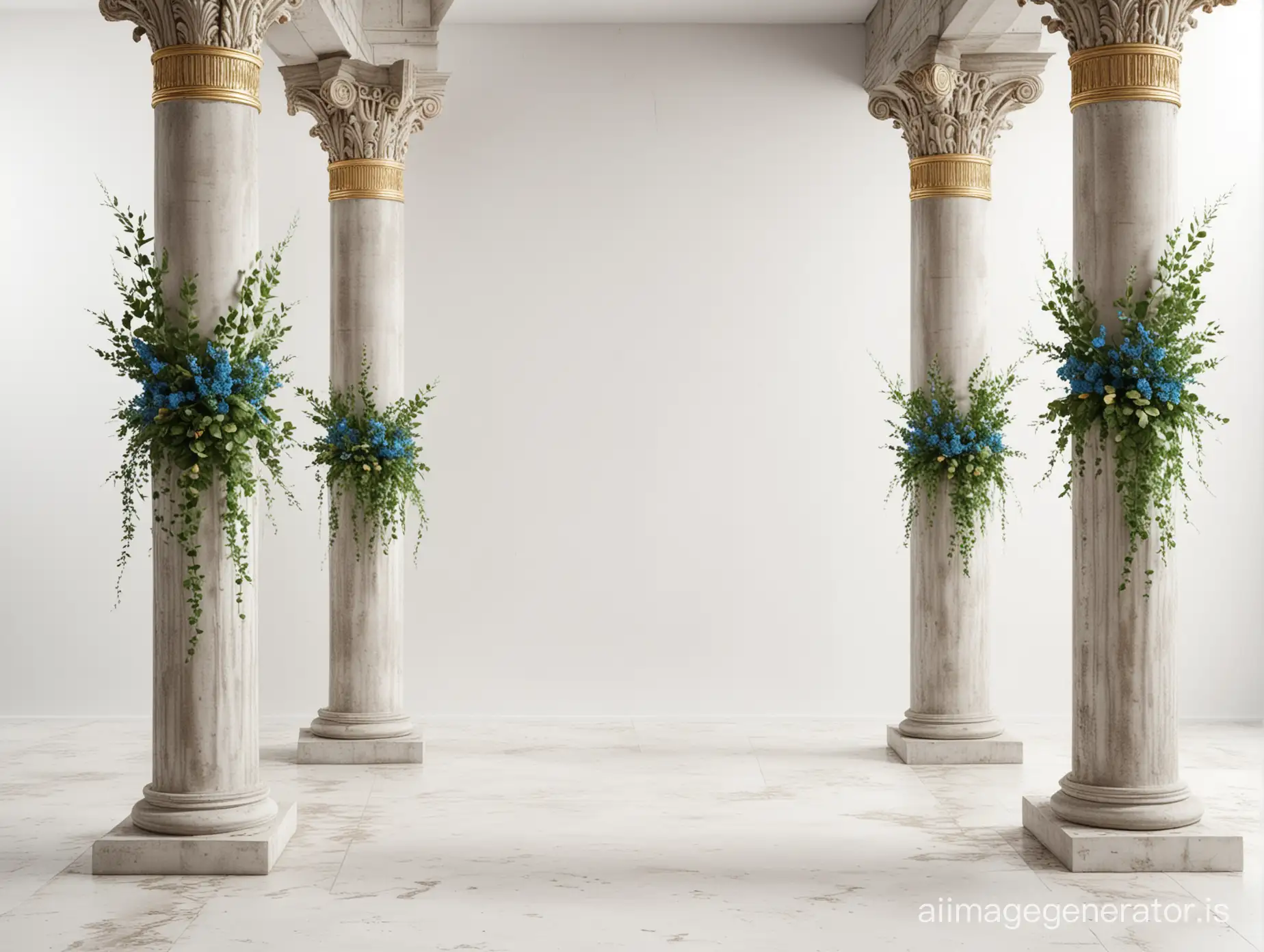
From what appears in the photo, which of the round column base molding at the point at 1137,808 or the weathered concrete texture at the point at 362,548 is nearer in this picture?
the round column base molding at the point at 1137,808

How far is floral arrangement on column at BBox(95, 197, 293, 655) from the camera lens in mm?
6852

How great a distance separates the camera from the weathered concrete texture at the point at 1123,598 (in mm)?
6992

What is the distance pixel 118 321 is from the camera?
12570mm

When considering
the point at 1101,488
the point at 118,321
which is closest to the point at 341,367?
the point at 118,321

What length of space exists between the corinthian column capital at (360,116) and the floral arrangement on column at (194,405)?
3.56 metres

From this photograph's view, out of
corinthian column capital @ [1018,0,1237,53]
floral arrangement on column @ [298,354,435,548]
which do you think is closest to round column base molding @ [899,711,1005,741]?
floral arrangement on column @ [298,354,435,548]

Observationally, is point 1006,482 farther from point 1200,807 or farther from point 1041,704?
point 1200,807

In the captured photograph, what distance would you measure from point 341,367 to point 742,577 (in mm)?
4314

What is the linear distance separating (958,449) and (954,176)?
7.00 ft

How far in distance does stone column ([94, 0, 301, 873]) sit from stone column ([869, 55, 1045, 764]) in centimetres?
525

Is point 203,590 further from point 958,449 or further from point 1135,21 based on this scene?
point 1135,21

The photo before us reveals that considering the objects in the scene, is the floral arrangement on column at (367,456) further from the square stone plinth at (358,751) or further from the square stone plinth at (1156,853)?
the square stone plinth at (1156,853)

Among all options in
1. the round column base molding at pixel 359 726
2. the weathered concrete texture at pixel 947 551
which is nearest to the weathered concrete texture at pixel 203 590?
the round column base molding at pixel 359 726

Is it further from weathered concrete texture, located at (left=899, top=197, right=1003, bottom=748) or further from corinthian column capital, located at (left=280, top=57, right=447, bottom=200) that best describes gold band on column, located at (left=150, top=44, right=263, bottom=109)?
weathered concrete texture, located at (left=899, top=197, right=1003, bottom=748)
